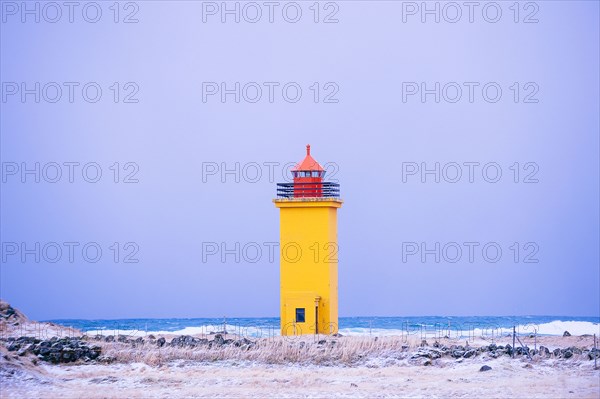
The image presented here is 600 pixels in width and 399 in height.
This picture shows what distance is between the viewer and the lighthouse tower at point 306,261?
2878 cm

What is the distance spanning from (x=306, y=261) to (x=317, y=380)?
8872 mm

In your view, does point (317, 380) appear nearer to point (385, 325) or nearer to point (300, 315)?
point (300, 315)

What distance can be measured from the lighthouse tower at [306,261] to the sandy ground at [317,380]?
6.05 metres

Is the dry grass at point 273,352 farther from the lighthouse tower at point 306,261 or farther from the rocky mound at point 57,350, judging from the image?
the lighthouse tower at point 306,261

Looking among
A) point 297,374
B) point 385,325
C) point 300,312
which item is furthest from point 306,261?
point 385,325

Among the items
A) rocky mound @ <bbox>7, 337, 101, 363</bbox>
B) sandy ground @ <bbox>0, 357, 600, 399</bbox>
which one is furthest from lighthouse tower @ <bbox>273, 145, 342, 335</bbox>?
rocky mound @ <bbox>7, 337, 101, 363</bbox>

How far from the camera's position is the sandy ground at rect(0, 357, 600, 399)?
1869 centimetres

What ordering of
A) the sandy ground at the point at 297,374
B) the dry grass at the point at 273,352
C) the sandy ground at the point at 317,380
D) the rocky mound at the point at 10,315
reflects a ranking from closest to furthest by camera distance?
the sandy ground at the point at 317,380 < the sandy ground at the point at 297,374 < the dry grass at the point at 273,352 < the rocky mound at the point at 10,315

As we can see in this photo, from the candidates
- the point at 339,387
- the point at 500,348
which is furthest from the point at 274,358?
the point at 500,348

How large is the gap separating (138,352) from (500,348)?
8438 millimetres

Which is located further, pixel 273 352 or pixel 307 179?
pixel 307 179

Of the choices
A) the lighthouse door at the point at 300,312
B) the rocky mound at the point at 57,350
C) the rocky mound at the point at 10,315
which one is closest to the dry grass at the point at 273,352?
the rocky mound at the point at 57,350

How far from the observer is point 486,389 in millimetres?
18812

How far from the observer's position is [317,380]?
20234 millimetres
